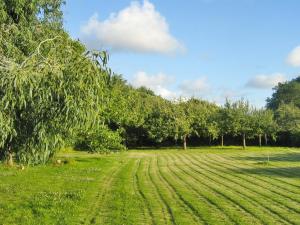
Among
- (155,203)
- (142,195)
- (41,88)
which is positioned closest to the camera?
(41,88)

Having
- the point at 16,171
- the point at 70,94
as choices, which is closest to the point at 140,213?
the point at 70,94

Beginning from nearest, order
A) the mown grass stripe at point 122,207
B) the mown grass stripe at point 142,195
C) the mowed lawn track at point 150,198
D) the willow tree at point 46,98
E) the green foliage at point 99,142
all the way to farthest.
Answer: the willow tree at point 46,98
the mown grass stripe at point 122,207
the mowed lawn track at point 150,198
the mown grass stripe at point 142,195
the green foliage at point 99,142

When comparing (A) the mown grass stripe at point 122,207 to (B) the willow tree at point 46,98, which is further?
(A) the mown grass stripe at point 122,207

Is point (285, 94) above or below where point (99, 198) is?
above

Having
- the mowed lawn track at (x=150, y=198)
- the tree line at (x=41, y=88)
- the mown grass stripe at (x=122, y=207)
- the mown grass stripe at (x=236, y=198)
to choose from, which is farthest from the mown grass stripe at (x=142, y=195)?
the tree line at (x=41, y=88)

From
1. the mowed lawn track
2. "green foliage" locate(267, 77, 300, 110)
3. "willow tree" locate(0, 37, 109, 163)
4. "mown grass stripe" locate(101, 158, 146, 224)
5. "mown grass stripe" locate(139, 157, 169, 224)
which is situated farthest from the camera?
"green foliage" locate(267, 77, 300, 110)

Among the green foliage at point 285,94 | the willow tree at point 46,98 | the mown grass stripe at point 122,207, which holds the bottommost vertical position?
the mown grass stripe at point 122,207

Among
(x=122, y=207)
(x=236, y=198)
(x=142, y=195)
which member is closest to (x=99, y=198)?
(x=142, y=195)

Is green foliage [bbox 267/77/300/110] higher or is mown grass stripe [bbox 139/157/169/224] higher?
green foliage [bbox 267/77/300/110]

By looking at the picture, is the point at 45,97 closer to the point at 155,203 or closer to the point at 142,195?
the point at 155,203

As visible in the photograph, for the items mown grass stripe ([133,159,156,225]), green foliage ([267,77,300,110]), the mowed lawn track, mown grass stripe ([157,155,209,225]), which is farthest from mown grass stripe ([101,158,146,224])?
green foliage ([267,77,300,110])

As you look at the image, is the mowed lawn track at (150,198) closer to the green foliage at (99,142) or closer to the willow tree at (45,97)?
the willow tree at (45,97)

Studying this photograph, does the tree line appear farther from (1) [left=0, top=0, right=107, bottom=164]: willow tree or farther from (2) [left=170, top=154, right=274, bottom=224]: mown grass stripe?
(2) [left=170, top=154, right=274, bottom=224]: mown grass stripe

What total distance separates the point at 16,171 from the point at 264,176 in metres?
13.1
